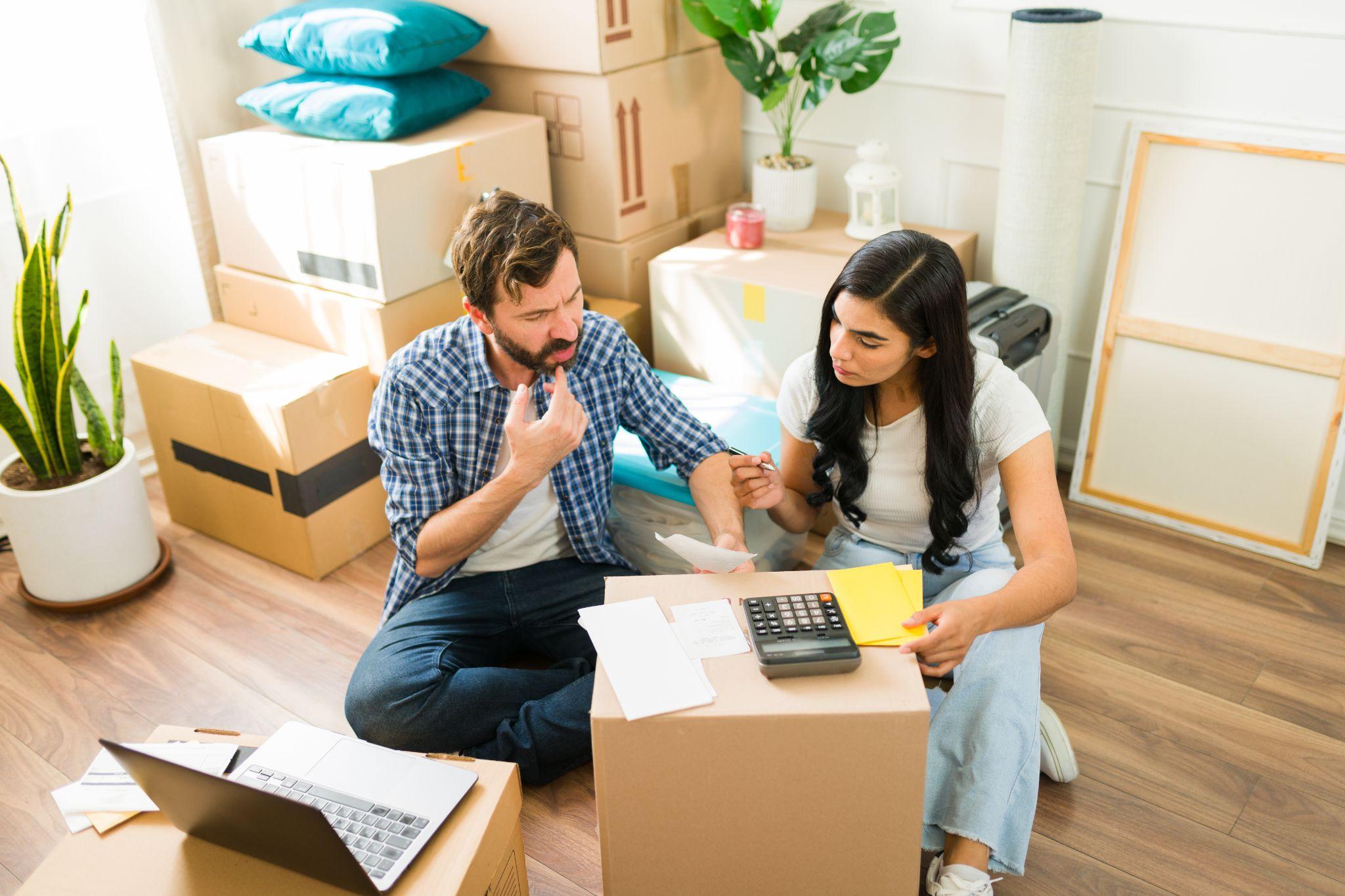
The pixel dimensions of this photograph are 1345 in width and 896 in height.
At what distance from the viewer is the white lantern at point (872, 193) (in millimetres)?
2584

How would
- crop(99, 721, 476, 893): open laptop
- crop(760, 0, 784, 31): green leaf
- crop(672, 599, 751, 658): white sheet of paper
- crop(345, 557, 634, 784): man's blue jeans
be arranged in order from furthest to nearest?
1. crop(760, 0, 784, 31): green leaf
2. crop(345, 557, 634, 784): man's blue jeans
3. crop(672, 599, 751, 658): white sheet of paper
4. crop(99, 721, 476, 893): open laptop

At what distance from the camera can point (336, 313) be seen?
2.44 m

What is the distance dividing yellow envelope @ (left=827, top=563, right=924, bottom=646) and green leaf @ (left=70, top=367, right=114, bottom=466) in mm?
1654

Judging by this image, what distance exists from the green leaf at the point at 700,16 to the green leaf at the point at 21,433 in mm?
1660

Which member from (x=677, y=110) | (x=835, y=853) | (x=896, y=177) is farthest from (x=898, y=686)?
(x=677, y=110)

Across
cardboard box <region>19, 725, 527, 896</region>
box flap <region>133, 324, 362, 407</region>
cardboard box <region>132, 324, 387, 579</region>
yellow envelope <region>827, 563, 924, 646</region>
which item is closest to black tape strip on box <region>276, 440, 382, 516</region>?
cardboard box <region>132, 324, 387, 579</region>

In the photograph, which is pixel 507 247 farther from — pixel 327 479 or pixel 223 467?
pixel 223 467

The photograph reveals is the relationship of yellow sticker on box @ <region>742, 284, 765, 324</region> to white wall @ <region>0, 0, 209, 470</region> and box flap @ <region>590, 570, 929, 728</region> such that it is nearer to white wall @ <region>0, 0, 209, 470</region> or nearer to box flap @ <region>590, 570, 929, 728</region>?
box flap @ <region>590, 570, 929, 728</region>

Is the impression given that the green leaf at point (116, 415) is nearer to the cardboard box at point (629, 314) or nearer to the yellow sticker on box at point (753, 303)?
the cardboard box at point (629, 314)

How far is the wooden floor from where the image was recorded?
164 centimetres

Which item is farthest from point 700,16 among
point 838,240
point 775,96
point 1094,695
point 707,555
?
point 1094,695

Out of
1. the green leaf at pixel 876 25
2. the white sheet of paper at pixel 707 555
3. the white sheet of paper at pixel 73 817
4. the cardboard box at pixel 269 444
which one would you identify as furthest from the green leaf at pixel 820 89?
the white sheet of paper at pixel 73 817

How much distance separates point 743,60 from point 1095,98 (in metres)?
0.80

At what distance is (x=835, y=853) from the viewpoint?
1.29 metres
